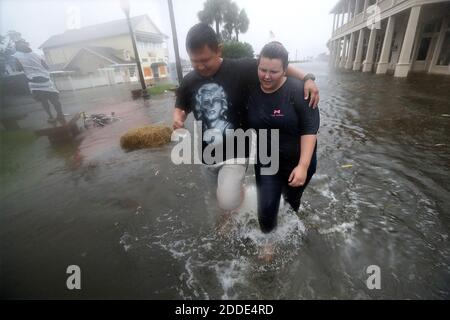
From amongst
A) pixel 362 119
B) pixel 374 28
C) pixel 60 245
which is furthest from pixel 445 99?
pixel 374 28

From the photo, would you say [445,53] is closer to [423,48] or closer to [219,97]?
[423,48]

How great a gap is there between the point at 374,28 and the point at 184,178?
82.7ft

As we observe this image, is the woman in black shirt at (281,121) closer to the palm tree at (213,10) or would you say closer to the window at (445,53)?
the window at (445,53)

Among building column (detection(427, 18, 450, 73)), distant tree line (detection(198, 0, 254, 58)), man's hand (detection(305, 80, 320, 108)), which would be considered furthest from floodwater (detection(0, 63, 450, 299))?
distant tree line (detection(198, 0, 254, 58))

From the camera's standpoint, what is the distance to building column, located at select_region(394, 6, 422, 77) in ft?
49.0

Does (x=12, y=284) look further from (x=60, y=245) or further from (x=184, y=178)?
(x=184, y=178)

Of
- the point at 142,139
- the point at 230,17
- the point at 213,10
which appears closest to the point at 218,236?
the point at 142,139

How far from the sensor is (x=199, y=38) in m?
2.29

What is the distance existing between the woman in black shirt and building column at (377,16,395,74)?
71.7 feet

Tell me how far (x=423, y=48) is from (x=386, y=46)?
9.61 ft

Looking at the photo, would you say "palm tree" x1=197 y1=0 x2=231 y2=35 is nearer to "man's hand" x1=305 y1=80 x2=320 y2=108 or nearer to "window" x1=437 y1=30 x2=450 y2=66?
"window" x1=437 y1=30 x2=450 y2=66

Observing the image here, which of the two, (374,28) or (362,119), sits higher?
(374,28)

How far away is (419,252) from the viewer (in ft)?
8.74

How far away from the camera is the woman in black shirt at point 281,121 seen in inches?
86.7
